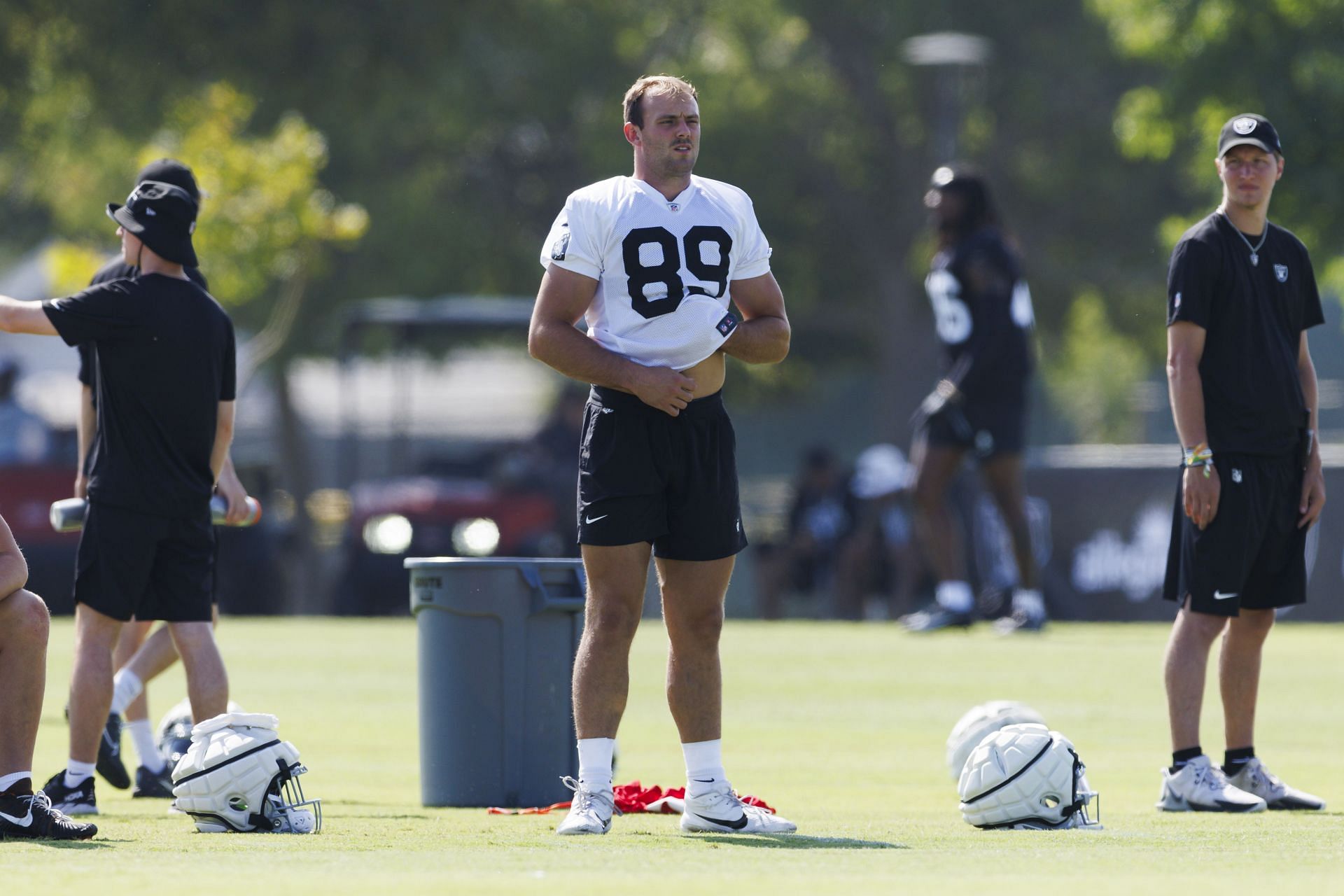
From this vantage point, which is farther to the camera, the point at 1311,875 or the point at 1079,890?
the point at 1311,875

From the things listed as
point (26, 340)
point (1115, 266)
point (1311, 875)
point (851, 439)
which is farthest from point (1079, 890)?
point (851, 439)

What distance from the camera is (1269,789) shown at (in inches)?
299

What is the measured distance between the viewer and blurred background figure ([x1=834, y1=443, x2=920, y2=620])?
21.0 meters

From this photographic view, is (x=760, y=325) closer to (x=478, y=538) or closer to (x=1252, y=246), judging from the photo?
(x=1252, y=246)

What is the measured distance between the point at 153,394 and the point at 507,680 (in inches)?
61.9

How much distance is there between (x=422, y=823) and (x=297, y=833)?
0.53m

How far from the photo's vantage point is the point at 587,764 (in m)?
6.67

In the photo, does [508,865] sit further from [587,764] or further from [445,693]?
[445,693]

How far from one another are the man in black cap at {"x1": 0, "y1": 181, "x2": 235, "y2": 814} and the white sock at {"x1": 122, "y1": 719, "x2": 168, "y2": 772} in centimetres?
110

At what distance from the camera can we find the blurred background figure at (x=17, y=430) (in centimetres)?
2114

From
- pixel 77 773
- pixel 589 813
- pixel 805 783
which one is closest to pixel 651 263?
pixel 589 813

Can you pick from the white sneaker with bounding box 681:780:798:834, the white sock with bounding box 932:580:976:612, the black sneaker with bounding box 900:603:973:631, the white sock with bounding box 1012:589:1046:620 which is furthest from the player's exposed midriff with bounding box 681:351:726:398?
the white sock with bounding box 1012:589:1046:620

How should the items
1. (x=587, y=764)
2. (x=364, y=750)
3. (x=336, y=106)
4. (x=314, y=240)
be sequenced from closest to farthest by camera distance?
1. (x=587, y=764)
2. (x=364, y=750)
3. (x=314, y=240)
4. (x=336, y=106)

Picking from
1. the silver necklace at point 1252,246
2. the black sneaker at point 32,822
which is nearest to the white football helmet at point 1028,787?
the silver necklace at point 1252,246
